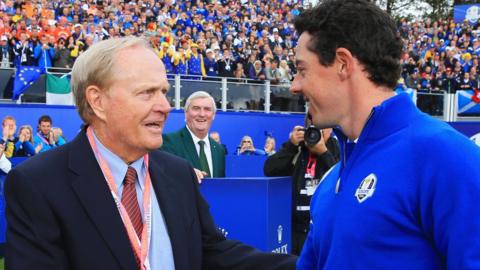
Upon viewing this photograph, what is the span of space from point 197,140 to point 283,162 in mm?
778

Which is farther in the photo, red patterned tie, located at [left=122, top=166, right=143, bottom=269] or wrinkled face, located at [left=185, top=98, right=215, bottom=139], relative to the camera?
wrinkled face, located at [left=185, top=98, right=215, bottom=139]

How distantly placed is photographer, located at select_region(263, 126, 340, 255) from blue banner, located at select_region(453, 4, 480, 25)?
26368 mm

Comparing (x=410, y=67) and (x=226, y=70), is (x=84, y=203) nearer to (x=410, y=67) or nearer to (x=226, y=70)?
(x=226, y=70)

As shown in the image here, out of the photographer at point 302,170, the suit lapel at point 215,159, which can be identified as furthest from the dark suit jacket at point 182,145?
the photographer at point 302,170

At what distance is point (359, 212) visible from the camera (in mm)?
1693

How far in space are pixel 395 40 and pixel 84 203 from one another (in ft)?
3.91

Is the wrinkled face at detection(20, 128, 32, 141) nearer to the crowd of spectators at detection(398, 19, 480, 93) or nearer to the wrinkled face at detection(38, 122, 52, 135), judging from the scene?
the wrinkled face at detection(38, 122, 52, 135)

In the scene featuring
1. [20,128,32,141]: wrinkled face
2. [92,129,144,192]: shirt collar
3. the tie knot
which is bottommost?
[20,128,32,141]: wrinkled face

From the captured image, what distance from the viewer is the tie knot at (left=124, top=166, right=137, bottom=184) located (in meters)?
2.38

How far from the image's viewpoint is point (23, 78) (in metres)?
12.5

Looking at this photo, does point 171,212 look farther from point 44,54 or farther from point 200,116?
point 44,54

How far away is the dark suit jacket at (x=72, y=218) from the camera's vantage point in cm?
211

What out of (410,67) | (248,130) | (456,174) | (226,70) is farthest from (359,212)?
(410,67)

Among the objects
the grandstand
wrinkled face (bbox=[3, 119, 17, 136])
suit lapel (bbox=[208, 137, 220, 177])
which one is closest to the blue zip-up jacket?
suit lapel (bbox=[208, 137, 220, 177])
